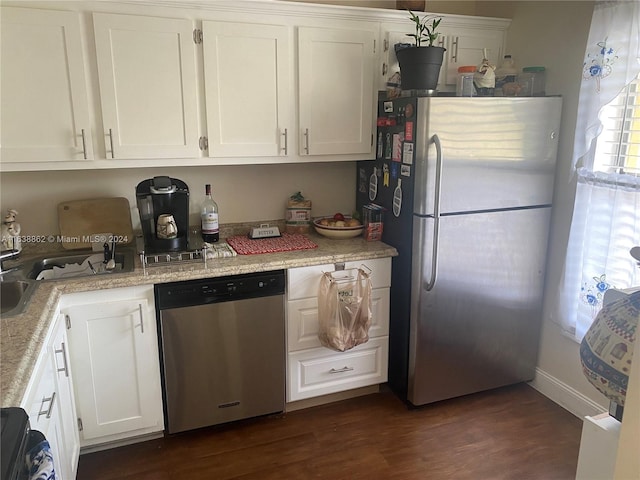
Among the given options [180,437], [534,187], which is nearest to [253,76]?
[534,187]

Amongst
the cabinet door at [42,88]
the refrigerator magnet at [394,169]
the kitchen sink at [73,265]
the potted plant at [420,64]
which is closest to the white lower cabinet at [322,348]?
the refrigerator magnet at [394,169]

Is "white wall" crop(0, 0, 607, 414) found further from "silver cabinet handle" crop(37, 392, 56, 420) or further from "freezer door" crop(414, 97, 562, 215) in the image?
"silver cabinet handle" crop(37, 392, 56, 420)

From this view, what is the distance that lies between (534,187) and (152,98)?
6.43 ft

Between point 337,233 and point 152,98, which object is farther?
point 337,233

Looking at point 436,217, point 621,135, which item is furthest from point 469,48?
point 436,217

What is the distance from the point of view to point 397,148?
2.60 meters

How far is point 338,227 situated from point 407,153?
1.95 ft

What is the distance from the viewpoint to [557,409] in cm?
276

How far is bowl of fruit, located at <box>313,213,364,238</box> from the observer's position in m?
2.83

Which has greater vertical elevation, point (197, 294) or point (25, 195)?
point (25, 195)

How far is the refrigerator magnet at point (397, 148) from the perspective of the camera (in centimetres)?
257

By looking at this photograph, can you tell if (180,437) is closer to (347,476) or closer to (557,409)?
(347,476)

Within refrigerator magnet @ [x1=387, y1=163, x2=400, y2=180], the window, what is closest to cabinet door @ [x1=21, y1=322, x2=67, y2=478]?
refrigerator magnet @ [x1=387, y1=163, x2=400, y2=180]

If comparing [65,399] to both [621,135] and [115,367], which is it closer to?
[115,367]
